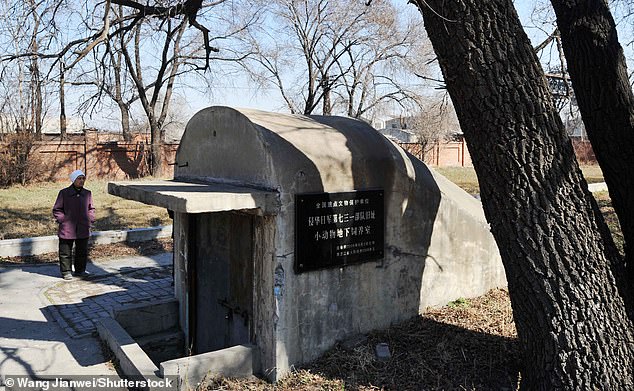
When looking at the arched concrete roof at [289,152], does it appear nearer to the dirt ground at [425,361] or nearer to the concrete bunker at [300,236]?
the concrete bunker at [300,236]

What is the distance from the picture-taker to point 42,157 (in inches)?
944

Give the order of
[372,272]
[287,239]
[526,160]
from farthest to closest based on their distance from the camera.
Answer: [372,272] → [287,239] → [526,160]

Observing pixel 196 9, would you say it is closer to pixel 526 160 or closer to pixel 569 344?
pixel 526 160

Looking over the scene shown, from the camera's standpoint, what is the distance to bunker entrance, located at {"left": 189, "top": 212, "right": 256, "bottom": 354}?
5773 millimetres

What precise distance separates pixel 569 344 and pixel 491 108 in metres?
1.80

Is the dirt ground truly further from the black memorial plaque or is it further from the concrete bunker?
the black memorial plaque

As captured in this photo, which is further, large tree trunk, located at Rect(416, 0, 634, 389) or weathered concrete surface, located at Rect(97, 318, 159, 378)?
weathered concrete surface, located at Rect(97, 318, 159, 378)

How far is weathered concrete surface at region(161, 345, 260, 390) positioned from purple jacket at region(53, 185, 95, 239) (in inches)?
204

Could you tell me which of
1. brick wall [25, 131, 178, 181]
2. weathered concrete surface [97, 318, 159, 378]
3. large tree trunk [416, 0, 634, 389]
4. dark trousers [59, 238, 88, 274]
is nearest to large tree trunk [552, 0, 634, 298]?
large tree trunk [416, 0, 634, 389]

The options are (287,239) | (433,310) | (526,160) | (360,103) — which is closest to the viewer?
(526,160)

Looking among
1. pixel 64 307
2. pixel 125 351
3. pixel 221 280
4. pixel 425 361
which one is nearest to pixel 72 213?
pixel 64 307

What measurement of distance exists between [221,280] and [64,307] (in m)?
2.95

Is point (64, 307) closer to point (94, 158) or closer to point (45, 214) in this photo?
point (45, 214)

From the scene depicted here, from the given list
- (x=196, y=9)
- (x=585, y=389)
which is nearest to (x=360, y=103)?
(x=196, y=9)
